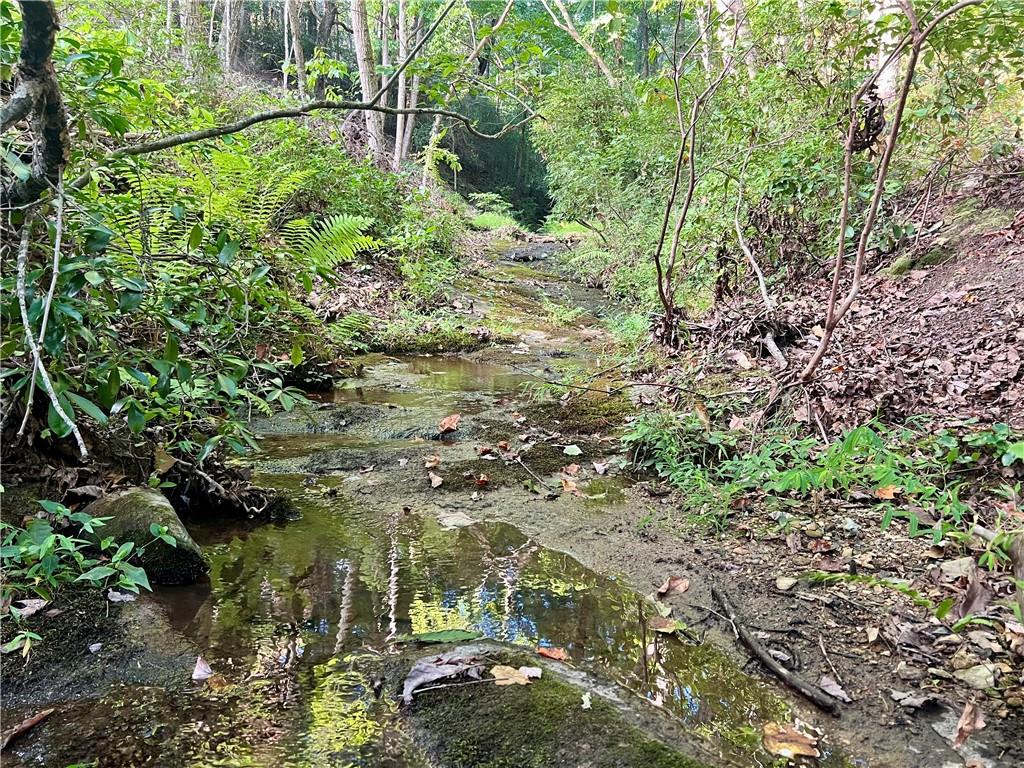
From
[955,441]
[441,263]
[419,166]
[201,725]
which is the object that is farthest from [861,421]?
[419,166]

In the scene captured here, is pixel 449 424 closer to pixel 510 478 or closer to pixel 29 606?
pixel 510 478

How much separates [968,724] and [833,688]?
0.30 meters

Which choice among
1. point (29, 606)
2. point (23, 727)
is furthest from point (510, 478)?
point (23, 727)

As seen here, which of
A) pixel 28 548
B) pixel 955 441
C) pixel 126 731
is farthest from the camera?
pixel 955 441

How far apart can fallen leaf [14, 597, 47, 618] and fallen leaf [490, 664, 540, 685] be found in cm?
133

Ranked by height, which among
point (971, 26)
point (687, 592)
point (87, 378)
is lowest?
point (687, 592)

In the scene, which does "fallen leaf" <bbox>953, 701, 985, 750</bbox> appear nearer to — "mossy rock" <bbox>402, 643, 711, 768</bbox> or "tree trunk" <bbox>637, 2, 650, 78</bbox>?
"mossy rock" <bbox>402, 643, 711, 768</bbox>

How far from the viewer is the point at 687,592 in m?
2.25

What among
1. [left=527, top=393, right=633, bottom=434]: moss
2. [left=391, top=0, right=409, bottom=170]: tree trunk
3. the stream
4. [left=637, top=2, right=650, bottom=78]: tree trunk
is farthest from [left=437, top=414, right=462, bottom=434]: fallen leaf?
[left=637, top=2, right=650, bottom=78]: tree trunk

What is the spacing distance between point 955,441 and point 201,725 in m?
2.88

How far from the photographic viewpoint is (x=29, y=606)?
1.78 metres

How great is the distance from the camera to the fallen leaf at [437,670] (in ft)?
5.42

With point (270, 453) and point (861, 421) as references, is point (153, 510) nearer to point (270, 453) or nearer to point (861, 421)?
point (270, 453)

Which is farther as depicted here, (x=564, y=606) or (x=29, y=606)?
(x=564, y=606)
